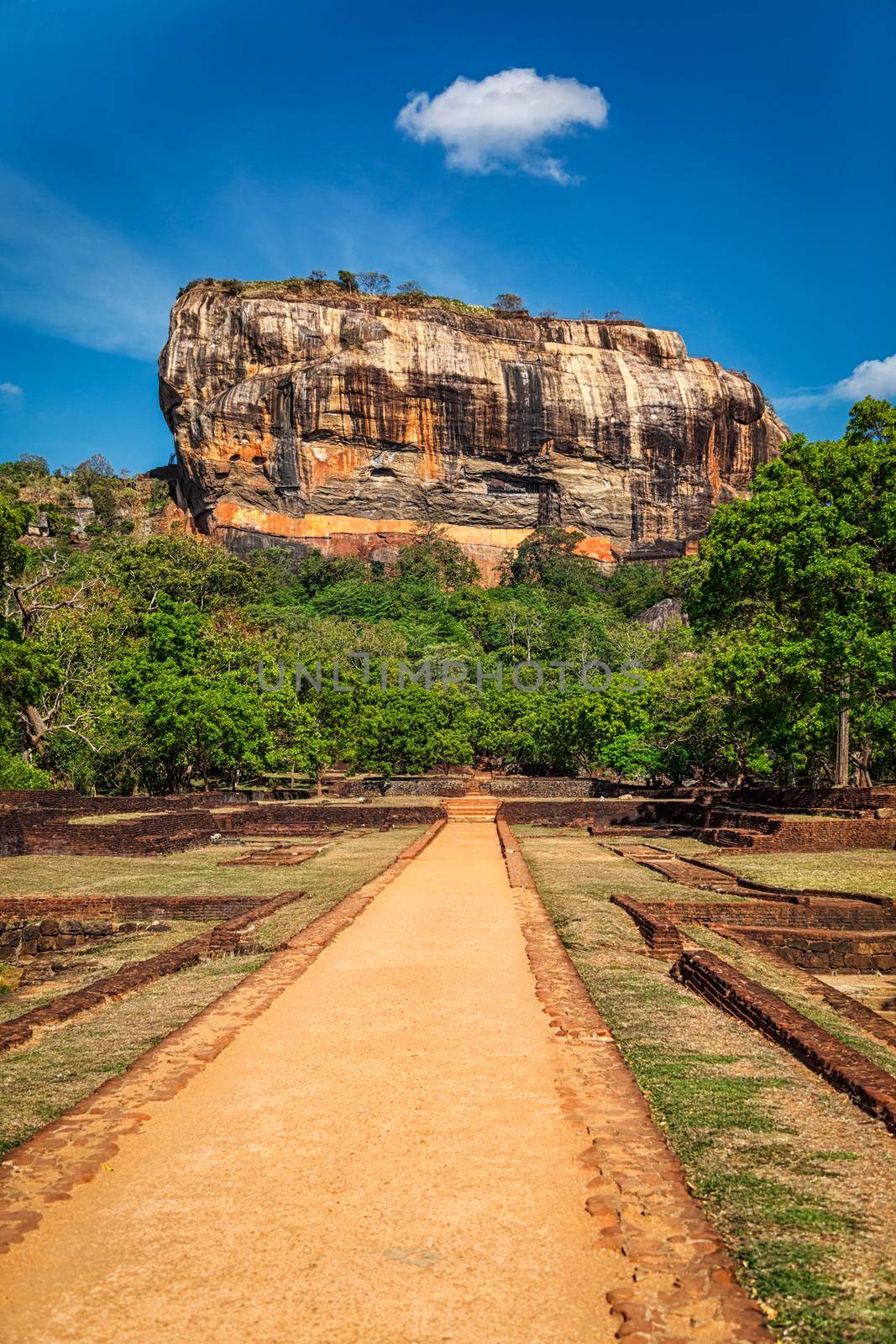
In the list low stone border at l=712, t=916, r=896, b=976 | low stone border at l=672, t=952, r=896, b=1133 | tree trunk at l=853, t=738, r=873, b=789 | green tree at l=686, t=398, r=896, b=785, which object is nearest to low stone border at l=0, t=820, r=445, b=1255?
low stone border at l=672, t=952, r=896, b=1133

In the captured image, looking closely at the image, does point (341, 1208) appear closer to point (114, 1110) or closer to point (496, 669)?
point (114, 1110)

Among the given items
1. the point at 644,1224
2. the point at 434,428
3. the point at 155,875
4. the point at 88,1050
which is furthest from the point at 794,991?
the point at 434,428

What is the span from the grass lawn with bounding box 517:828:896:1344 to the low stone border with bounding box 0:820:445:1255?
243cm

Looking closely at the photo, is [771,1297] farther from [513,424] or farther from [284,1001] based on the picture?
[513,424]

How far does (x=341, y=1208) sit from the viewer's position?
12.0 feet

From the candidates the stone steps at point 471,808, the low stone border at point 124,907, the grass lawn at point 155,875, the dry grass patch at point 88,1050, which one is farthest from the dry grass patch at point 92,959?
the stone steps at point 471,808

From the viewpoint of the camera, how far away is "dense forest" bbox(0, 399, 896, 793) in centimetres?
2003

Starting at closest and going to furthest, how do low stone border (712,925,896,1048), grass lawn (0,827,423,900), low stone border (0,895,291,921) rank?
low stone border (712,925,896,1048)
low stone border (0,895,291,921)
grass lawn (0,827,423,900)

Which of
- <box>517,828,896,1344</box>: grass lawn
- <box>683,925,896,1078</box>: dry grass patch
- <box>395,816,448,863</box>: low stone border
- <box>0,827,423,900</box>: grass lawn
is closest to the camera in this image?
<box>517,828,896,1344</box>: grass lawn

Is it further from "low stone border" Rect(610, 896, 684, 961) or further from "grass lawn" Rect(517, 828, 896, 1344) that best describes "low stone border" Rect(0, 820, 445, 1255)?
"low stone border" Rect(610, 896, 684, 961)

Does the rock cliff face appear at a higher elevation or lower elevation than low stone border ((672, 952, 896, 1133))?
higher

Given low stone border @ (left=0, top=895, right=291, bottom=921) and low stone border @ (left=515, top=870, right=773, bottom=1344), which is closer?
low stone border @ (left=515, top=870, right=773, bottom=1344)

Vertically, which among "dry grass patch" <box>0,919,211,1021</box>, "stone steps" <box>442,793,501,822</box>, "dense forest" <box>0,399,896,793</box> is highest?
"dense forest" <box>0,399,896,793</box>

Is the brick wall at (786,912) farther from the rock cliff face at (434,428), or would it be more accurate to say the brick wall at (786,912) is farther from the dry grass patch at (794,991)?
the rock cliff face at (434,428)
